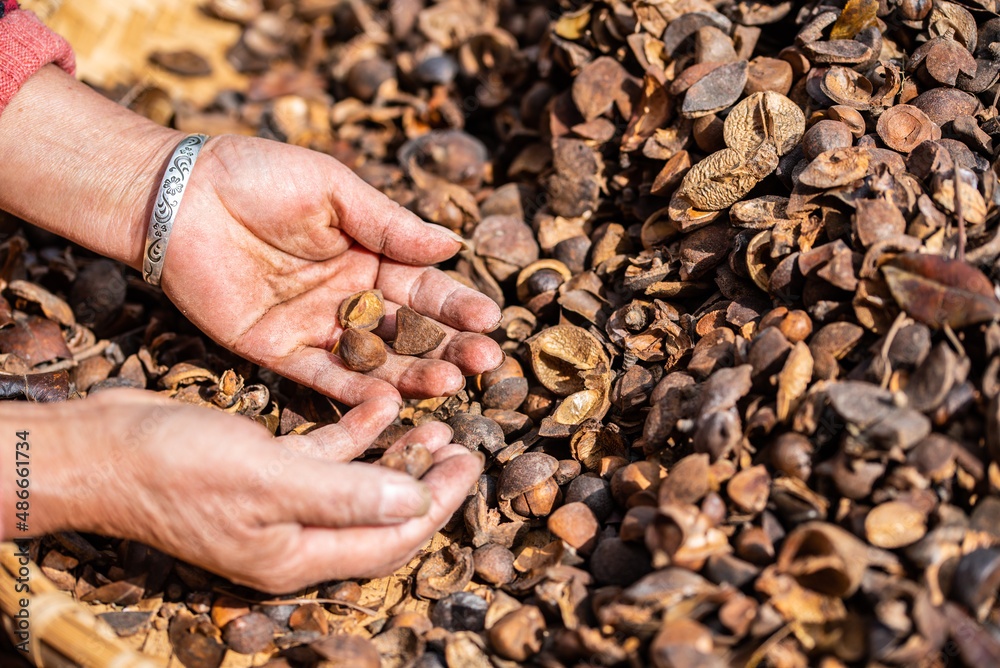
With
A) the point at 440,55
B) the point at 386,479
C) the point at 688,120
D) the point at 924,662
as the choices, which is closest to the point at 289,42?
the point at 440,55

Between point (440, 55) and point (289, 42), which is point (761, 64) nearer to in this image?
point (440, 55)

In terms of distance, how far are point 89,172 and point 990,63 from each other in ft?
12.0

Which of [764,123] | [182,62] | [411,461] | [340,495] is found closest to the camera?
[340,495]

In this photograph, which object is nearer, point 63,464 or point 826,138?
point 63,464

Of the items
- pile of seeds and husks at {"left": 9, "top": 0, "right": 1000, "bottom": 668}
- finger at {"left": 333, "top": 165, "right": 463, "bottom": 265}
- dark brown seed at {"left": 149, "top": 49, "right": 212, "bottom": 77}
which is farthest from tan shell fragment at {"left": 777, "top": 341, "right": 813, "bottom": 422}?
dark brown seed at {"left": 149, "top": 49, "right": 212, "bottom": 77}

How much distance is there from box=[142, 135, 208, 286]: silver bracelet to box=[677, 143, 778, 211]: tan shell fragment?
1986 mm

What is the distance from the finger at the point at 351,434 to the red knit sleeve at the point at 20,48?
1997 millimetres

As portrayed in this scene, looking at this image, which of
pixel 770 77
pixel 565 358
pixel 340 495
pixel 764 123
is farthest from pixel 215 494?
pixel 770 77

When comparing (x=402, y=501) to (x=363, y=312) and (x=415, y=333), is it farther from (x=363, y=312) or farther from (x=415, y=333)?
(x=363, y=312)

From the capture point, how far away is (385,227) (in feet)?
8.86

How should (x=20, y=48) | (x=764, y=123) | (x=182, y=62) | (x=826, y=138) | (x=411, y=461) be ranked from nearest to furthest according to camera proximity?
(x=411, y=461) → (x=826, y=138) → (x=764, y=123) → (x=20, y=48) → (x=182, y=62)

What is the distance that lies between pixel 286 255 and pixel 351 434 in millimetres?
965

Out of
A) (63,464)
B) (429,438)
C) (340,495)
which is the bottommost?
(429,438)

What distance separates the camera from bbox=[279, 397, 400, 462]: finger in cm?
219
